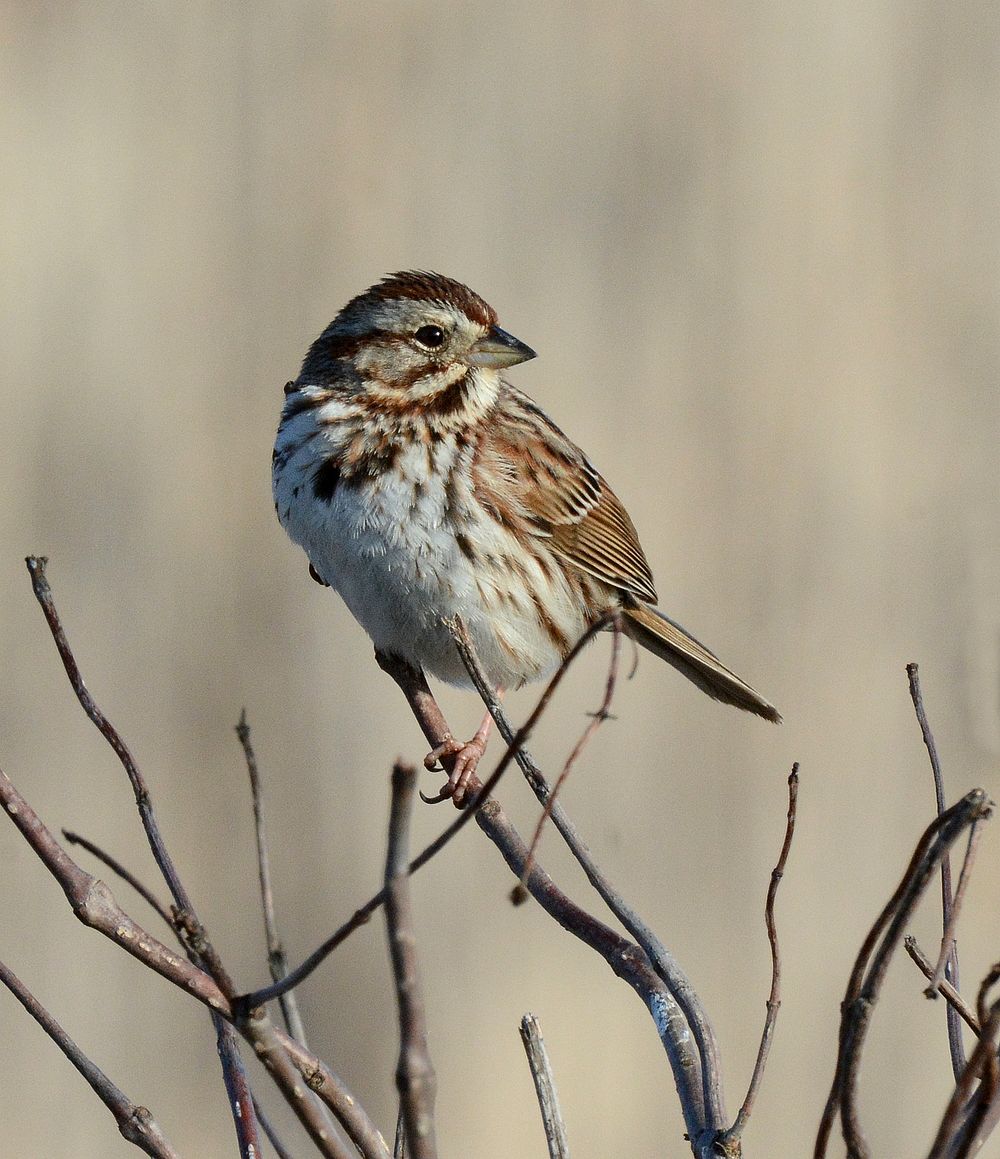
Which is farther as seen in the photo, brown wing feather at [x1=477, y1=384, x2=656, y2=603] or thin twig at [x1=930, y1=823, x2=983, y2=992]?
brown wing feather at [x1=477, y1=384, x2=656, y2=603]

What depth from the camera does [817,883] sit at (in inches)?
159

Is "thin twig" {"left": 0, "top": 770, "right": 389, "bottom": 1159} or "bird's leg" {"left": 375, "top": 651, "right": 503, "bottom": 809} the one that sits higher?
"bird's leg" {"left": 375, "top": 651, "right": 503, "bottom": 809}

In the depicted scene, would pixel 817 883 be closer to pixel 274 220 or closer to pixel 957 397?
pixel 957 397

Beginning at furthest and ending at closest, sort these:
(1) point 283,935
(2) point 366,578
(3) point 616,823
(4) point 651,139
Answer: (4) point 651,139 < (3) point 616,823 < (1) point 283,935 < (2) point 366,578

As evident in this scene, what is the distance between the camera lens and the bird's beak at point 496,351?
2.88 meters

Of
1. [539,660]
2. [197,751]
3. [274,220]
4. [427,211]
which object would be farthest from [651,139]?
[197,751]

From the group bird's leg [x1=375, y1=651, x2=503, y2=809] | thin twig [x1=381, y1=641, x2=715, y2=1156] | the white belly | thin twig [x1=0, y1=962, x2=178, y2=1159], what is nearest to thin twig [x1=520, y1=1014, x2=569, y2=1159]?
thin twig [x1=381, y1=641, x2=715, y2=1156]

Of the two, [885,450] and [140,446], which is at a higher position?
[885,450]

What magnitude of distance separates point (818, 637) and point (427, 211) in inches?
60.2

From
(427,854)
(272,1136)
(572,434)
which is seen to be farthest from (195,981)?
(572,434)

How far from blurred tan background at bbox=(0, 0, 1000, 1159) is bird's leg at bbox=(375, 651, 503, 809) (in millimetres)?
997

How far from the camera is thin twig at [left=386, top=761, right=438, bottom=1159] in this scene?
0.92 meters

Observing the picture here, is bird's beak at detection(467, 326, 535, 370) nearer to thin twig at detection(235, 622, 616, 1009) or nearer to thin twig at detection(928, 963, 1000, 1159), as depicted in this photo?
thin twig at detection(235, 622, 616, 1009)

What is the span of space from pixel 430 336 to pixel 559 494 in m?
0.47
